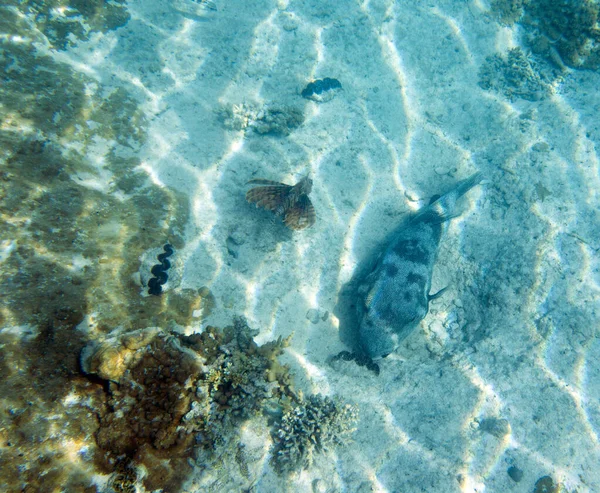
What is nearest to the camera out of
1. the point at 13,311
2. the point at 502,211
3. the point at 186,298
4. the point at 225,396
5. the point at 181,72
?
the point at 13,311

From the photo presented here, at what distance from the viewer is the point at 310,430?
11.5 ft

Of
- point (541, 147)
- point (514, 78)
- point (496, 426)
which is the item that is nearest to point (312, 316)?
point (496, 426)

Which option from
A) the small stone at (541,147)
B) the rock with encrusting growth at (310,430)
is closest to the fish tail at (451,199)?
the small stone at (541,147)

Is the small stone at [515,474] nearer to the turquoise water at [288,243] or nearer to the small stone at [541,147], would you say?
the turquoise water at [288,243]

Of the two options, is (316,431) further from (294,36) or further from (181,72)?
(294,36)

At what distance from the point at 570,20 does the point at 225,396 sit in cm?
974

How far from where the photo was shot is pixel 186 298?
405cm

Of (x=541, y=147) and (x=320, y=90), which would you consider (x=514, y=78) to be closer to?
(x=541, y=147)

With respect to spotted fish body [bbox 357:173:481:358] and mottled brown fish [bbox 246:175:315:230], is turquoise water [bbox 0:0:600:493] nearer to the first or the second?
mottled brown fish [bbox 246:175:315:230]

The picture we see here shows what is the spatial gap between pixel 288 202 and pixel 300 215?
0.26m

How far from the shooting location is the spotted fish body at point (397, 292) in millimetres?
4070

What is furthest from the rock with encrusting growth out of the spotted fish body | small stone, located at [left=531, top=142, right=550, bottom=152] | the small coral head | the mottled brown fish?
small stone, located at [left=531, top=142, right=550, bottom=152]

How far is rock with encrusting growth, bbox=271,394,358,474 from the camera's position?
11.2 feet

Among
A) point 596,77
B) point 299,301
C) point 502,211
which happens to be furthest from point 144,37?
point 596,77
